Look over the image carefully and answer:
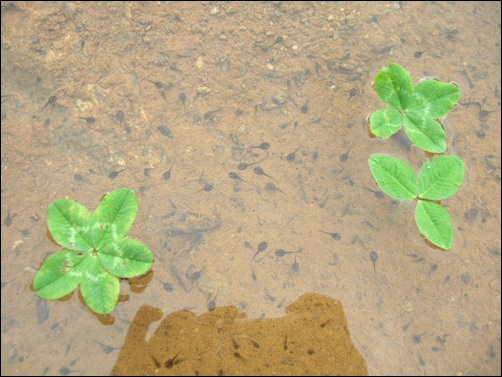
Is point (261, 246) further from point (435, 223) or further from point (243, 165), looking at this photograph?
point (435, 223)

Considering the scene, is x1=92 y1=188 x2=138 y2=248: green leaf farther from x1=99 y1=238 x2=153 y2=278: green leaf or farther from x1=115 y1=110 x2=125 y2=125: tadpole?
→ x1=115 y1=110 x2=125 y2=125: tadpole

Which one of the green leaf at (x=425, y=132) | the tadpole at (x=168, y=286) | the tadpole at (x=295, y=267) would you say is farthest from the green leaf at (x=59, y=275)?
the green leaf at (x=425, y=132)

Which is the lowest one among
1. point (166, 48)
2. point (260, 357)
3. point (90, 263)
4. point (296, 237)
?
point (260, 357)

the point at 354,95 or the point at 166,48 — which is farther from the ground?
the point at 166,48

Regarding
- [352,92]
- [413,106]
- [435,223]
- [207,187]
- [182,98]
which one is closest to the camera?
[435,223]

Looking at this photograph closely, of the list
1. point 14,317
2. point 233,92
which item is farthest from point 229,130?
point 14,317

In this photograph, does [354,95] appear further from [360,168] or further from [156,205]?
[156,205]

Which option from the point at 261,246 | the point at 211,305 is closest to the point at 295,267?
the point at 261,246
